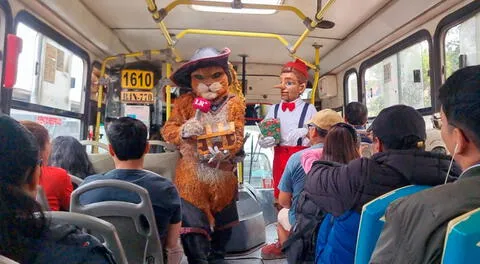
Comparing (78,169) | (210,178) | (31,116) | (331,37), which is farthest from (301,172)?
(331,37)

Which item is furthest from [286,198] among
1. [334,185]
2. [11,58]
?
[11,58]

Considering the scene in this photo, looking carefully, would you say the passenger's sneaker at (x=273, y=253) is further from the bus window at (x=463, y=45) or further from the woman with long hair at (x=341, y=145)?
the bus window at (x=463, y=45)

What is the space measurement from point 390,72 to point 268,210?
2060 millimetres

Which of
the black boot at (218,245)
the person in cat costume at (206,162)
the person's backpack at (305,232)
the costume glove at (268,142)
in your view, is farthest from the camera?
the costume glove at (268,142)

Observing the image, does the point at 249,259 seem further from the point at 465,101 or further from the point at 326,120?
the point at 465,101

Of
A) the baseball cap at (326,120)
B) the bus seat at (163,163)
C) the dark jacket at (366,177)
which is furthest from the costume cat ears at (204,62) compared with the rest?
the dark jacket at (366,177)

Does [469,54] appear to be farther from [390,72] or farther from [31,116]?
[31,116]

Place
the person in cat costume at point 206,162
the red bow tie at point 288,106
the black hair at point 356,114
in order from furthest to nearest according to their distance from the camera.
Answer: the black hair at point 356,114, the red bow tie at point 288,106, the person in cat costume at point 206,162

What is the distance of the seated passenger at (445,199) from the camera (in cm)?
80

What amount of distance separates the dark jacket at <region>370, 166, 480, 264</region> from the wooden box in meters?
1.56

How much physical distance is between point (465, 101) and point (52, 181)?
5.15ft

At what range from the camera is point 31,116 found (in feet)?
9.52

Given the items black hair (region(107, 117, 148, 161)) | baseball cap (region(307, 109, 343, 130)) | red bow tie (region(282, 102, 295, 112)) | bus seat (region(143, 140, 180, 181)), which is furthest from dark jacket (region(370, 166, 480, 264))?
red bow tie (region(282, 102, 295, 112))

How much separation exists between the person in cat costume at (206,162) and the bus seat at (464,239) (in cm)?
168
